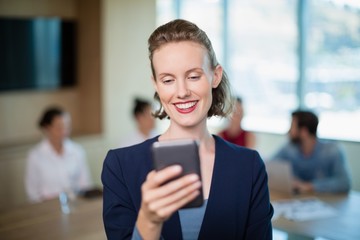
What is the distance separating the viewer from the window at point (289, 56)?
17.7 feet

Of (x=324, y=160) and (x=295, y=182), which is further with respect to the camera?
(x=324, y=160)

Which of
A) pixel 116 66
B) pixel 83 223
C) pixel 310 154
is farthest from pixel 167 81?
pixel 116 66

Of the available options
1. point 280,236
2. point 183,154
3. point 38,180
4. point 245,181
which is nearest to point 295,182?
point 280,236

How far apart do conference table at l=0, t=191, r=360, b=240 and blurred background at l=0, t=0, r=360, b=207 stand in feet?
6.03

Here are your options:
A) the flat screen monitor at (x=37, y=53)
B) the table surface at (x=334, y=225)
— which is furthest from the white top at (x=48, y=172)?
the table surface at (x=334, y=225)

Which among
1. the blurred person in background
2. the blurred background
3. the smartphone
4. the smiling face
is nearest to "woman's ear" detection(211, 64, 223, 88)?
the smiling face

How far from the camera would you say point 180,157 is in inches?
42.3

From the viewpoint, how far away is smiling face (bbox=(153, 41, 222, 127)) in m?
1.29

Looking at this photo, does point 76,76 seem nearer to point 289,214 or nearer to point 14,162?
point 14,162

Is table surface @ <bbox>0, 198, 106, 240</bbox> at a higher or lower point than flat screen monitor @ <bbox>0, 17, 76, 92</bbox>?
lower

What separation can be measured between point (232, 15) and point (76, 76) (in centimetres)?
205

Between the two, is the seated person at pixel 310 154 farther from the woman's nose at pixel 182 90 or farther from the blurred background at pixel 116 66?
the woman's nose at pixel 182 90

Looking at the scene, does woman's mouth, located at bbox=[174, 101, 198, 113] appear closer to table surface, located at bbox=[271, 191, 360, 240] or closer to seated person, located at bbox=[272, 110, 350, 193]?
table surface, located at bbox=[271, 191, 360, 240]

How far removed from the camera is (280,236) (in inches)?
101
